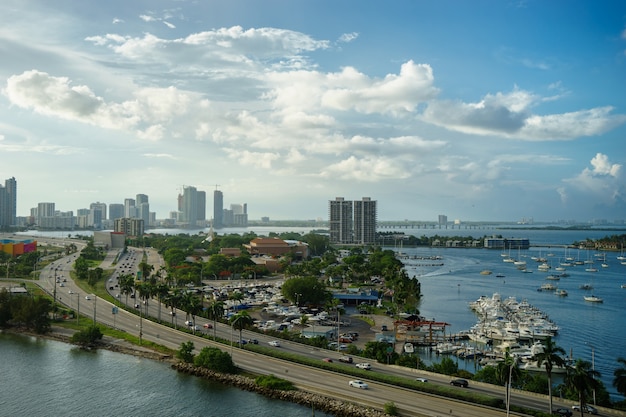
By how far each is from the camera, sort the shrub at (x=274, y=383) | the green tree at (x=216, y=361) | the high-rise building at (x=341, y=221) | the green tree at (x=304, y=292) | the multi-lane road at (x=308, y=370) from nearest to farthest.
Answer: the multi-lane road at (x=308, y=370), the shrub at (x=274, y=383), the green tree at (x=216, y=361), the green tree at (x=304, y=292), the high-rise building at (x=341, y=221)

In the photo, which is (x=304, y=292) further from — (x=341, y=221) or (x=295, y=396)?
(x=341, y=221)

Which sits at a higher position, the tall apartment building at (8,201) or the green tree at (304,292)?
the tall apartment building at (8,201)

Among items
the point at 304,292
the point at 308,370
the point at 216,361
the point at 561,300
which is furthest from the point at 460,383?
the point at 561,300

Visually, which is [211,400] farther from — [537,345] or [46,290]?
[46,290]

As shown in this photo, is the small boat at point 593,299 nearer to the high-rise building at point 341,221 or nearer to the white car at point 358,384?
the white car at point 358,384

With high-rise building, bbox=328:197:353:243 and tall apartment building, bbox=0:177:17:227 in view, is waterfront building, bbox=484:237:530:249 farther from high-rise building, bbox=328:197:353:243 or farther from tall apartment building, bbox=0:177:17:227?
tall apartment building, bbox=0:177:17:227

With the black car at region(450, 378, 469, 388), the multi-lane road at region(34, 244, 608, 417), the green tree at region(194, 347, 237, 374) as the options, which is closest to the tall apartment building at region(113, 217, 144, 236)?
the multi-lane road at region(34, 244, 608, 417)

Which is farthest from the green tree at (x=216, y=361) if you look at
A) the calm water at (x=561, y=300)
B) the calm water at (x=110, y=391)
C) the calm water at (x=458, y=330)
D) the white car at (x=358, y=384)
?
the calm water at (x=561, y=300)
